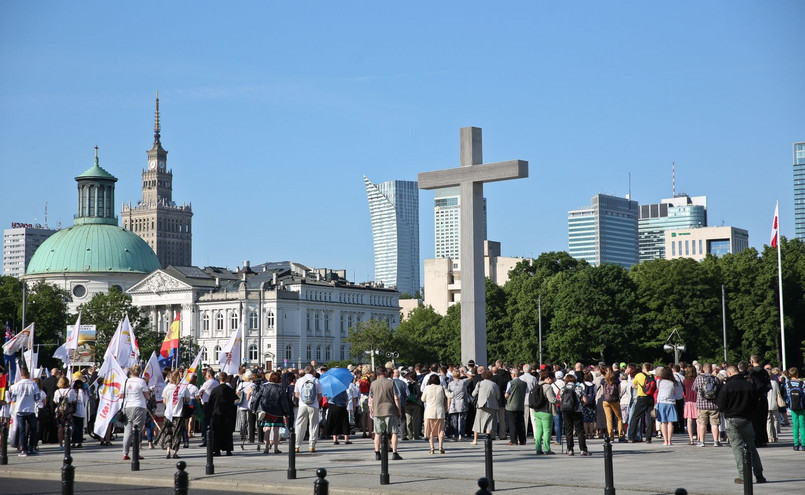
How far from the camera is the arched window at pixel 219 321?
161m

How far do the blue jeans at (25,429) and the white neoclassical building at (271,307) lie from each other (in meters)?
117

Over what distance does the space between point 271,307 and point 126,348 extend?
403ft

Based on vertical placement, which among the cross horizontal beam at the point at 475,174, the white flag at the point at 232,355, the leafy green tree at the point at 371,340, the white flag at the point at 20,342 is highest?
the cross horizontal beam at the point at 475,174

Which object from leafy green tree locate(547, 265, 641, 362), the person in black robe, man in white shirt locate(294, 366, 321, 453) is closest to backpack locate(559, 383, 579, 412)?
man in white shirt locate(294, 366, 321, 453)

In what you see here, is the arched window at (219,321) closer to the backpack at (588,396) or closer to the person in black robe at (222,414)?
the person in black robe at (222,414)

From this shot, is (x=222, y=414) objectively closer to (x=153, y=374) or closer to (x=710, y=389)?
(x=153, y=374)

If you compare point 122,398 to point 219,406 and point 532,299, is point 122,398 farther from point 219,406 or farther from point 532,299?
point 532,299

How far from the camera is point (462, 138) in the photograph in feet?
119

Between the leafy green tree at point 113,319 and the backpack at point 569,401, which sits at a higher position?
the leafy green tree at point 113,319

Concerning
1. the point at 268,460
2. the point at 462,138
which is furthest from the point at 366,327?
the point at 268,460

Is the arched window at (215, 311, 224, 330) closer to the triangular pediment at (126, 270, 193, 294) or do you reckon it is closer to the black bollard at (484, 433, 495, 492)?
the triangular pediment at (126, 270, 193, 294)

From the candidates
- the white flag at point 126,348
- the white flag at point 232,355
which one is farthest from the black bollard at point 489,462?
the white flag at point 232,355

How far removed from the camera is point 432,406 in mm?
26875

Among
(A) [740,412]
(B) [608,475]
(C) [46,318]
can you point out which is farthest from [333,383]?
(C) [46,318]
